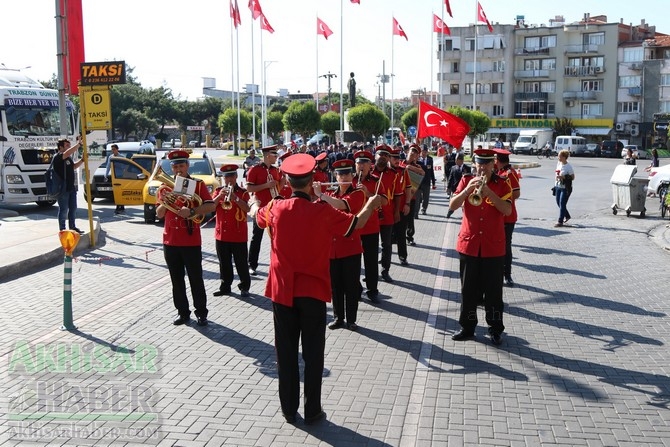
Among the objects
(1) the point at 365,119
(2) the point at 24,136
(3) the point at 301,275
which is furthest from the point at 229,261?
(1) the point at 365,119

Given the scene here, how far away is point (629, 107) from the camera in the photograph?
77.6 meters

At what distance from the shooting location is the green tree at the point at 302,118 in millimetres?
58469

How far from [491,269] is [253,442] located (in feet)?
11.7

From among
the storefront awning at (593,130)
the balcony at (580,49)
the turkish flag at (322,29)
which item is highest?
the balcony at (580,49)

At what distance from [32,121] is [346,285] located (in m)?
15.6

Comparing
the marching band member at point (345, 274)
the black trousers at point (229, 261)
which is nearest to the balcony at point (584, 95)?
the black trousers at point (229, 261)

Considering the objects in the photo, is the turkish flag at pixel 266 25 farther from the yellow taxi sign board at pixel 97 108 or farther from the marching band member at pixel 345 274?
the marching band member at pixel 345 274

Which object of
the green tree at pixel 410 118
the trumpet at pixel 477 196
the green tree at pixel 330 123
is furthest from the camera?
the green tree at pixel 330 123

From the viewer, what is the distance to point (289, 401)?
5926 millimetres

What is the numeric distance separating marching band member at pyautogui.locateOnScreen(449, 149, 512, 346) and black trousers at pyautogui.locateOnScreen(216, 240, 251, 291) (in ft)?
11.1

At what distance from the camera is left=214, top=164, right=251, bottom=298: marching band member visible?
10078 mm

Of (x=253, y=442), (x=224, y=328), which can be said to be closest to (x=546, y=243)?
(x=224, y=328)

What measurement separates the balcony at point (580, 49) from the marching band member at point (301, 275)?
262 feet

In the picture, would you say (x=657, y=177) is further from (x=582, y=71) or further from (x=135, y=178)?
(x=582, y=71)
